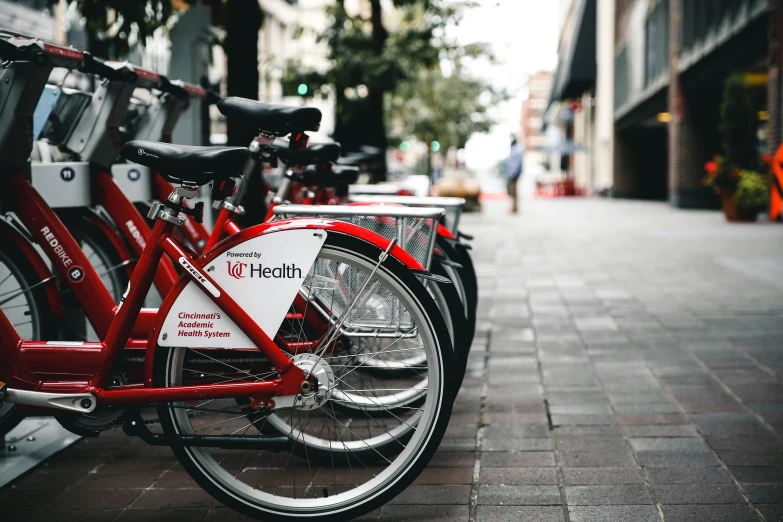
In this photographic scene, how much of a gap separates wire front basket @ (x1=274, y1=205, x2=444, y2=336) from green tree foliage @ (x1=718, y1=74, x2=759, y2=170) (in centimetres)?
1522

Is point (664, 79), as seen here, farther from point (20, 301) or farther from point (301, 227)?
point (301, 227)

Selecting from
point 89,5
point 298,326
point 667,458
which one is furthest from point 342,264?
point 89,5

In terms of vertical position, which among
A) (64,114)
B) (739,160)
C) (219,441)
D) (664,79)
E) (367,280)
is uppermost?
(664,79)

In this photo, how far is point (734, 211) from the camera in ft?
58.5

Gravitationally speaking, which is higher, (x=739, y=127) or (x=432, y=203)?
(x=739, y=127)

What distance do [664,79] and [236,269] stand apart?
25.8 m

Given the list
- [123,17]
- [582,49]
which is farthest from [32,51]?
[582,49]

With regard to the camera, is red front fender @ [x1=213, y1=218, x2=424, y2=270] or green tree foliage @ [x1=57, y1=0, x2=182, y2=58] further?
green tree foliage @ [x1=57, y1=0, x2=182, y2=58]

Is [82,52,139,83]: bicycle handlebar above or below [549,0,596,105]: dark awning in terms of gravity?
below

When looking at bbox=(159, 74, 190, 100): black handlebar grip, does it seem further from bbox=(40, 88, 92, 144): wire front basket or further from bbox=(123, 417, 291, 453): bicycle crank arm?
bbox=(123, 417, 291, 453): bicycle crank arm

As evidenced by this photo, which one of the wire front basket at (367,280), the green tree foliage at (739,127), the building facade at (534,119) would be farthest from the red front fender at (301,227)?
the building facade at (534,119)

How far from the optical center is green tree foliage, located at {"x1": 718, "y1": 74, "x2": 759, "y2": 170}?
57.0 ft

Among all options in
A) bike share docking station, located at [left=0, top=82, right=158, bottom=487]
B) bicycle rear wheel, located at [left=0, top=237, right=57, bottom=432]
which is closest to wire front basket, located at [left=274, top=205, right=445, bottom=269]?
bicycle rear wheel, located at [left=0, top=237, right=57, bottom=432]

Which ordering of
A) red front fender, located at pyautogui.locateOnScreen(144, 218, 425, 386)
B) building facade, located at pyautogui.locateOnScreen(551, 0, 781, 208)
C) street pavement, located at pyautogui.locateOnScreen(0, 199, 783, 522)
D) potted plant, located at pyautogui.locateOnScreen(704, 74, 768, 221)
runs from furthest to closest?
building facade, located at pyautogui.locateOnScreen(551, 0, 781, 208) < potted plant, located at pyautogui.locateOnScreen(704, 74, 768, 221) < street pavement, located at pyautogui.locateOnScreen(0, 199, 783, 522) < red front fender, located at pyautogui.locateOnScreen(144, 218, 425, 386)
